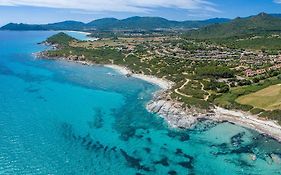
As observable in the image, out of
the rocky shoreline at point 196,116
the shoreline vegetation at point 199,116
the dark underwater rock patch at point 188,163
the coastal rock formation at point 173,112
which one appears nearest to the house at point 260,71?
the shoreline vegetation at point 199,116

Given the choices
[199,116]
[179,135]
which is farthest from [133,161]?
[199,116]

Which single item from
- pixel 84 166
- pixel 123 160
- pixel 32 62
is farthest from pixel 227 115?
pixel 32 62

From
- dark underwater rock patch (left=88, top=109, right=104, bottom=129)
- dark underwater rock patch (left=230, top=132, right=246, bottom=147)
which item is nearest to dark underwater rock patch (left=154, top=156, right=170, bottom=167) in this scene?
dark underwater rock patch (left=230, top=132, right=246, bottom=147)

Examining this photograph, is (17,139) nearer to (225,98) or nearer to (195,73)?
(225,98)

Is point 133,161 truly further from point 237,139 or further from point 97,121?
point 97,121

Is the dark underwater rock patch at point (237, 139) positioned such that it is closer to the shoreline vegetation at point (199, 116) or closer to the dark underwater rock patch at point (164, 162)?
the shoreline vegetation at point (199, 116)

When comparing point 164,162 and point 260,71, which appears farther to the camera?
point 260,71
